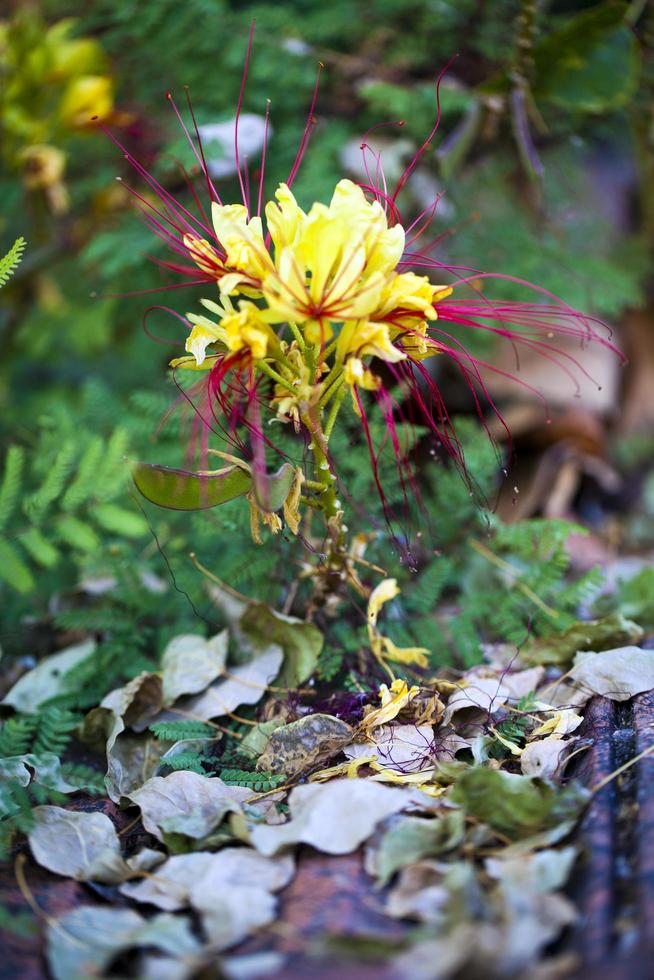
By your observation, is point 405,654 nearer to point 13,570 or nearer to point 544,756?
point 544,756

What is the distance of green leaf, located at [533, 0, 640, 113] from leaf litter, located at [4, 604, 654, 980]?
1149 mm

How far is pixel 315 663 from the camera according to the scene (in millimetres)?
1114

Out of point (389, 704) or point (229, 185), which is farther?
point (229, 185)

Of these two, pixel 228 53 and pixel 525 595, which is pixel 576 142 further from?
pixel 525 595

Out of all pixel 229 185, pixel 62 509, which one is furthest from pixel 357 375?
pixel 229 185

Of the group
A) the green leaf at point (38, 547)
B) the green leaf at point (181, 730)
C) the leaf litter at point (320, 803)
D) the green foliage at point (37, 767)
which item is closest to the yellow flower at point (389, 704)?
the leaf litter at point (320, 803)

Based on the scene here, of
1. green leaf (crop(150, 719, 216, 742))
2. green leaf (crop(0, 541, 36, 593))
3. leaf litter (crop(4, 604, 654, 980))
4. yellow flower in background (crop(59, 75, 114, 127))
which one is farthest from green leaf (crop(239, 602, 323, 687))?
yellow flower in background (crop(59, 75, 114, 127))

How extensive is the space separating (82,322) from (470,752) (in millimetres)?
1624

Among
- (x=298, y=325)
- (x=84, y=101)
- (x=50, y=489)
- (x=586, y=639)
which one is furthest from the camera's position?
(x=84, y=101)

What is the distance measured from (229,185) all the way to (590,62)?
2.53 ft

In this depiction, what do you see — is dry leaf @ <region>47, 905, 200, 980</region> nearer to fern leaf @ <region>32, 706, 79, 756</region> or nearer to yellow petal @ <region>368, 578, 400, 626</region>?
fern leaf @ <region>32, 706, 79, 756</region>

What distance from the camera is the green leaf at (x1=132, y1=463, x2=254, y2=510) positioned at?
2.95 ft

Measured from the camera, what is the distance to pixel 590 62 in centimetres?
167

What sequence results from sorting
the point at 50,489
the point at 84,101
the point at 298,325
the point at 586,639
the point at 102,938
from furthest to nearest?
the point at 84,101 → the point at 50,489 → the point at 586,639 → the point at 298,325 → the point at 102,938
